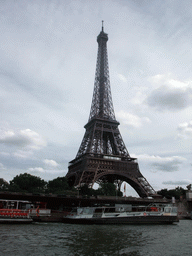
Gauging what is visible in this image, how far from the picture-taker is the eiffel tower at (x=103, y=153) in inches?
3273

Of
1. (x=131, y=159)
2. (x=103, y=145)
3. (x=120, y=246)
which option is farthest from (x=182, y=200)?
(x=120, y=246)

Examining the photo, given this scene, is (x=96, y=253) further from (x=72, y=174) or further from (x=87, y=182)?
(x=72, y=174)

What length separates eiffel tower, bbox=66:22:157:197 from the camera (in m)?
83.1

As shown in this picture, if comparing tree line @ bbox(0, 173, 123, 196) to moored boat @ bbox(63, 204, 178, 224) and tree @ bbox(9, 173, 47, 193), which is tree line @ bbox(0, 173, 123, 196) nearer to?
tree @ bbox(9, 173, 47, 193)

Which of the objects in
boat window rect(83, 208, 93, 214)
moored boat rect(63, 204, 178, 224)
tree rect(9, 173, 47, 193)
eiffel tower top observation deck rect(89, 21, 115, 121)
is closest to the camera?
moored boat rect(63, 204, 178, 224)

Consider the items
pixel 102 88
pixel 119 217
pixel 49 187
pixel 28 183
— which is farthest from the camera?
pixel 102 88

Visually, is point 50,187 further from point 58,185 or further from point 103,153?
point 103,153

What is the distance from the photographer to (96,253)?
60.6 feet

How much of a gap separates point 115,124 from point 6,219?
227 feet

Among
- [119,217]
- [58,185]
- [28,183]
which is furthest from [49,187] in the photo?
[119,217]

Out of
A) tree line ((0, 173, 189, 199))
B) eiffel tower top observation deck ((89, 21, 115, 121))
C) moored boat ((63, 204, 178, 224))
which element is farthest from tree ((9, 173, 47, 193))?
moored boat ((63, 204, 178, 224))

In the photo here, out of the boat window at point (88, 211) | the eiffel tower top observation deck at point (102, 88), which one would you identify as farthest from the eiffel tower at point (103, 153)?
the boat window at point (88, 211)

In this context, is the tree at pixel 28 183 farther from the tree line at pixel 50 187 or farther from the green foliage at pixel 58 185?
the green foliage at pixel 58 185

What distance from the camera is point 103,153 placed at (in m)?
94.3
